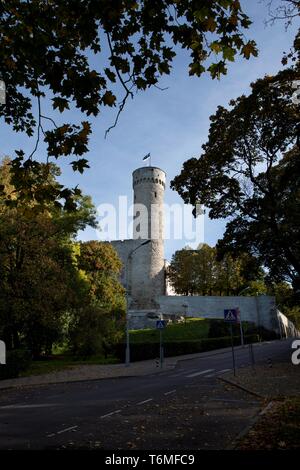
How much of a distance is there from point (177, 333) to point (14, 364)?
1166 inches

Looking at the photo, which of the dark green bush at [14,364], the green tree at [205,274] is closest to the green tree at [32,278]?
the dark green bush at [14,364]

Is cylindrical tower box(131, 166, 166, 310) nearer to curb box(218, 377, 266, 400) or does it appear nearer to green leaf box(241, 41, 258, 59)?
curb box(218, 377, 266, 400)

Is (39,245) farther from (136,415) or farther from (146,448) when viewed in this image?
(146,448)

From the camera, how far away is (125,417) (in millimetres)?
10555

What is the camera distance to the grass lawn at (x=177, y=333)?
1871 inches

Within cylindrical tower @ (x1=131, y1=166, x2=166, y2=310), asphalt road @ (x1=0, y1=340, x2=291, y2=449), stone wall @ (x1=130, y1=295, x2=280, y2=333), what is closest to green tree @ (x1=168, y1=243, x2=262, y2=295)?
cylindrical tower @ (x1=131, y1=166, x2=166, y2=310)

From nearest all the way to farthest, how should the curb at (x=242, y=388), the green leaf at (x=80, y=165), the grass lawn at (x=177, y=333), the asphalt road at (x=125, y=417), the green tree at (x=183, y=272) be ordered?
the green leaf at (x=80, y=165) → the asphalt road at (x=125, y=417) → the curb at (x=242, y=388) → the grass lawn at (x=177, y=333) → the green tree at (x=183, y=272)

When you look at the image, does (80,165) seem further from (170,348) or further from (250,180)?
(170,348)

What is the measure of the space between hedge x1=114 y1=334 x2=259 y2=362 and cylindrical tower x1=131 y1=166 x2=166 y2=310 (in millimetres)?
→ 27368

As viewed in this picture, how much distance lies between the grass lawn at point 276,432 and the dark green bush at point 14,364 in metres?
17.4

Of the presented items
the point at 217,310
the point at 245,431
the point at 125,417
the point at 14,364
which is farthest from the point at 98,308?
the point at 217,310

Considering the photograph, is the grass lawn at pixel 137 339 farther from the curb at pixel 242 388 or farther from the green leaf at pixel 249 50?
the green leaf at pixel 249 50
